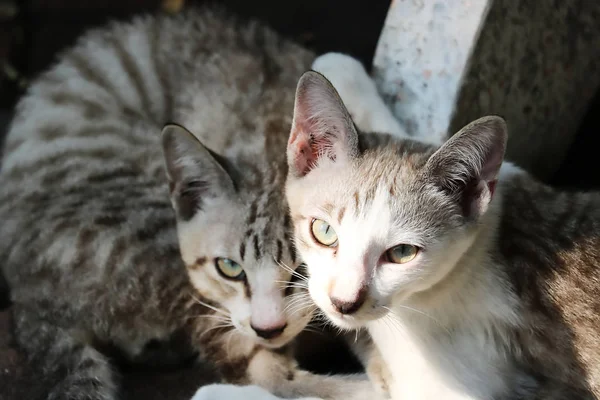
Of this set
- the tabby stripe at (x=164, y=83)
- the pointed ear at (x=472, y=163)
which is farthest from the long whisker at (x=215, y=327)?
the tabby stripe at (x=164, y=83)

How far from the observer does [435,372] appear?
155cm

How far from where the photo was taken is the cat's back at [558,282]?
1.49 metres

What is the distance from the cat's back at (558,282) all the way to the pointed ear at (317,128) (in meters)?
0.42

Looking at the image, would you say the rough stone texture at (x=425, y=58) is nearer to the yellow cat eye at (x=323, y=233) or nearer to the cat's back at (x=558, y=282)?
the cat's back at (x=558, y=282)

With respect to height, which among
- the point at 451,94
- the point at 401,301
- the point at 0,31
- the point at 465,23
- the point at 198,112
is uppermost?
the point at 465,23

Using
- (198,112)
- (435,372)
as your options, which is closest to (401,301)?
(435,372)

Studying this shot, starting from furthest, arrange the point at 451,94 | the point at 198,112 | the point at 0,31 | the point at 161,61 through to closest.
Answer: the point at 0,31, the point at 161,61, the point at 198,112, the point at 451,94

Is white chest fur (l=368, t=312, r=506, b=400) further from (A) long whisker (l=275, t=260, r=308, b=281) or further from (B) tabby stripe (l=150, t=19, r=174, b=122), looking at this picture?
(B) tabby stripe (l=150, t=19, r=174, b=122)

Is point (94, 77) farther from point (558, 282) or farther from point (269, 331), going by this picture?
point (558, 282)

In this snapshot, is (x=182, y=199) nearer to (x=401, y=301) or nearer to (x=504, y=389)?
(x=401, y=301)

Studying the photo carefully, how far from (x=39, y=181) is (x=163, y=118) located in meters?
0.53

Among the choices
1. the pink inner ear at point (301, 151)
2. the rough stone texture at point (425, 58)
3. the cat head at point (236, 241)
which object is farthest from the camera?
the rough stone texture at point (425, 58)

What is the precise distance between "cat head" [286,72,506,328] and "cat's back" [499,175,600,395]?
0.15 metres

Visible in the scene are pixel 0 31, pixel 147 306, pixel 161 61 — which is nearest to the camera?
pixel 147 306
